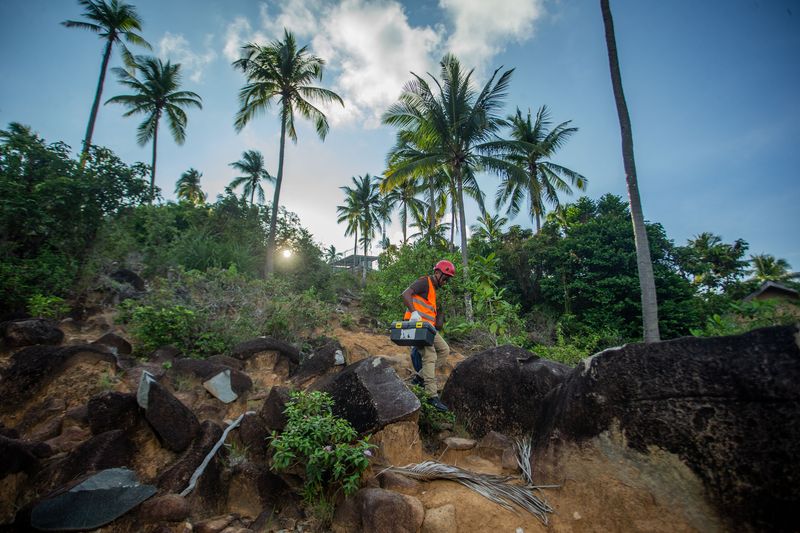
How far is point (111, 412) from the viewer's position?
2.88 metres

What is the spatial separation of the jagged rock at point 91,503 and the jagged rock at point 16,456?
485 millimetres

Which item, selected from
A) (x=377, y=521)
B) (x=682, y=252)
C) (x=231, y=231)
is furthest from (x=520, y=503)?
(x=682, y=252)

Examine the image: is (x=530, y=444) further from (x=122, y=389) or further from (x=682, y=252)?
(x=682, y=252)

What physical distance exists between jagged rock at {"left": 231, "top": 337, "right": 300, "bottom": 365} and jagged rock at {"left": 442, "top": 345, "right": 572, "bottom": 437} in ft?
8.17

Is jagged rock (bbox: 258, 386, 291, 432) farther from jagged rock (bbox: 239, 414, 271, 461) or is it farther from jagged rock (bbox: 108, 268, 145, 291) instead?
jagged rock (bbox: 108, 268, 145, 291)

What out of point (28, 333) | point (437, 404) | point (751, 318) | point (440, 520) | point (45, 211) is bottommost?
point (440, 520)

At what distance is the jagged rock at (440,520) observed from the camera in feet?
7.20

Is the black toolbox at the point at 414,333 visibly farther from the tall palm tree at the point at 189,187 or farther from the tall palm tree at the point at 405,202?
the tall palm tree at the point at 189,187

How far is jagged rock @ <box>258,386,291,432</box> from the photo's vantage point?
3.19 meters

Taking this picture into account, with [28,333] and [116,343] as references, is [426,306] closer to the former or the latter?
[116,343]

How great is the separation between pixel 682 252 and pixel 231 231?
18588 mm

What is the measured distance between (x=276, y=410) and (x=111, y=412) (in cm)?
134

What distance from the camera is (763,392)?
184 centimetres

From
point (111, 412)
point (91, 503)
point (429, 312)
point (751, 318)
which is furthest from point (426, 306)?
point (751, 318)
